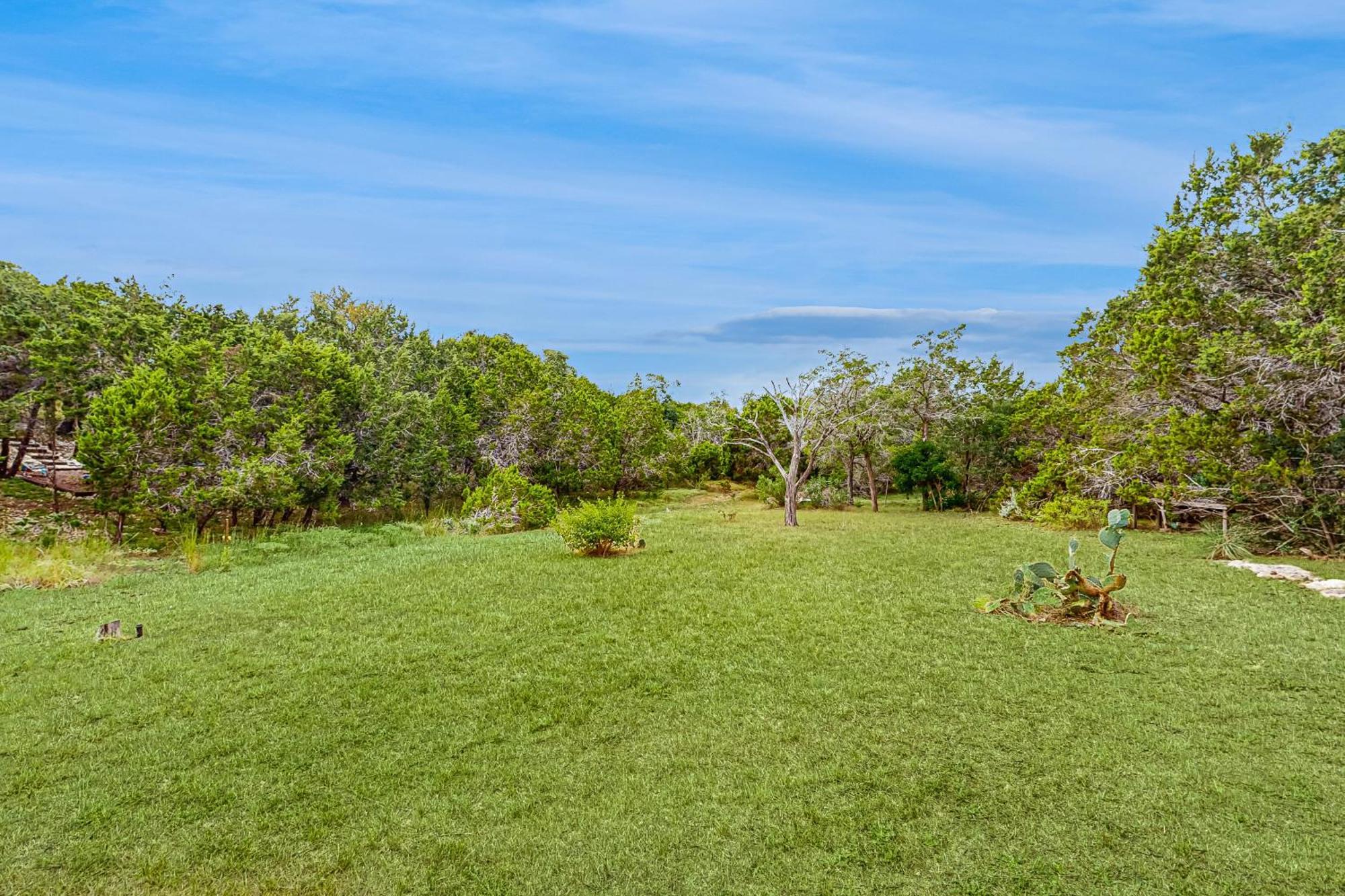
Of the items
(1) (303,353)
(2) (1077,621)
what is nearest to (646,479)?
(1) (303,353)

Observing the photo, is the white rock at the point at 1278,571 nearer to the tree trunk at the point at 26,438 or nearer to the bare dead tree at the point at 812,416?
the bare dead tree at the point at 812,416

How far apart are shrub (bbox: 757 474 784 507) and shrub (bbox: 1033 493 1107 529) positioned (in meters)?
6.97

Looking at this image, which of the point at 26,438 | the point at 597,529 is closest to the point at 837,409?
the point at 597,529

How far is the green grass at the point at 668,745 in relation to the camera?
10.5 feet

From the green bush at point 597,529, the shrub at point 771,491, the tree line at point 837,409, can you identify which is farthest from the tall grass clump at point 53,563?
the shrub at point 771,491

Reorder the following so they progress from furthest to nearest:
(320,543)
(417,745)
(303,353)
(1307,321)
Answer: (303,353)
(320,543)
(1307,321)
(417,745)

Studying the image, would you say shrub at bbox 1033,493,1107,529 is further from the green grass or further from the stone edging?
the green grass

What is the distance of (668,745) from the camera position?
14.1 ft

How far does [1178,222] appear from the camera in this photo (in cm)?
1319

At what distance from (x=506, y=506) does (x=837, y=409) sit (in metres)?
7.67

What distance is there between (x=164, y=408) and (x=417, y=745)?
34.5 feet

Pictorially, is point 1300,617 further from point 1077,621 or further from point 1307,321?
point 1307,321

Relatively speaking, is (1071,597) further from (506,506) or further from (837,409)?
(506,506)

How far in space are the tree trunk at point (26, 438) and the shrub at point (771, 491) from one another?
17.3 metres
